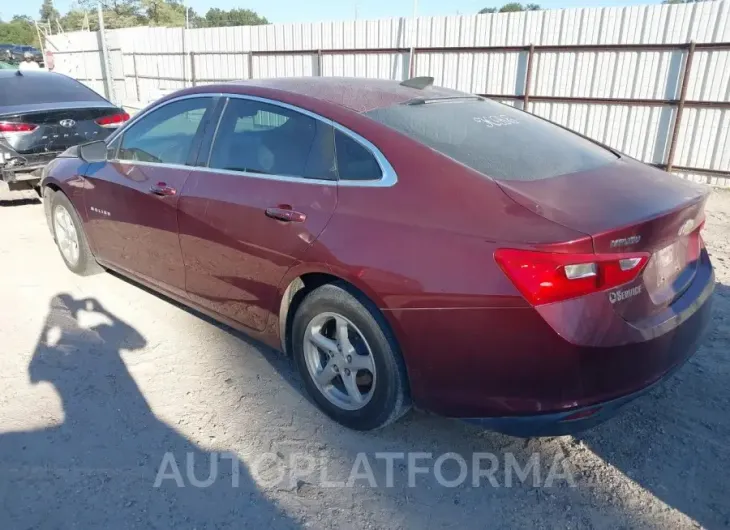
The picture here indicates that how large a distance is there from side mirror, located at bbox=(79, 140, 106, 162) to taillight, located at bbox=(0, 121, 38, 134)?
2671mm

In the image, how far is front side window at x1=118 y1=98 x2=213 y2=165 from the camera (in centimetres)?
351

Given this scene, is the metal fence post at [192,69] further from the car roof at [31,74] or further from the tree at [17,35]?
the tree at [17,35]

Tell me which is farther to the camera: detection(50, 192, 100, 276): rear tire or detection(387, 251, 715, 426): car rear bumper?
→ detection(50, 192, 100, 276): rear tire

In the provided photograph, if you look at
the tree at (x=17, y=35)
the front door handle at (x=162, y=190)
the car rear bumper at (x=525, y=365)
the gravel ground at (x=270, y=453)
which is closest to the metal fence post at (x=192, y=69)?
the front door handle at (x=162, y=190)

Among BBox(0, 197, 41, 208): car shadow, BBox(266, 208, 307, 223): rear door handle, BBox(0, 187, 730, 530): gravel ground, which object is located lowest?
BBox(0, 197, 41, 208): car shadow

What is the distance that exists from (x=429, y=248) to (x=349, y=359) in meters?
0.76

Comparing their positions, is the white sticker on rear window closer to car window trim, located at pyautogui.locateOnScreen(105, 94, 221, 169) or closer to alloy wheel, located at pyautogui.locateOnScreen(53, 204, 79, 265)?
car window trim, located at pyautogui.locateOnScreen(105, 94, 221, 169)

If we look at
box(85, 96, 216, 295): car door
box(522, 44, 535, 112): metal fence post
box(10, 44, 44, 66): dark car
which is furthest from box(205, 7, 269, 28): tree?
box(85, 96, 216, 295): car door

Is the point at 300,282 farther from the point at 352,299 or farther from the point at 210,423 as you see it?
the point at 210,423

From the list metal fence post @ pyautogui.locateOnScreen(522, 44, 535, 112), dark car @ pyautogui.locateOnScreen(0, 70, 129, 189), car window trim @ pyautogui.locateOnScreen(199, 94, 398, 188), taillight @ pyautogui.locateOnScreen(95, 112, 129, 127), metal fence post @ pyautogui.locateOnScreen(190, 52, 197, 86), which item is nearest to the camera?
car window trim @ pyautogui.locateOnScreen(199, 94, 398, 188)

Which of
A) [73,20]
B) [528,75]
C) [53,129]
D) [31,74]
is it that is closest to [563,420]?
[53,129]

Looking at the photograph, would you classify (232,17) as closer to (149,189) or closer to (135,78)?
(135,78)

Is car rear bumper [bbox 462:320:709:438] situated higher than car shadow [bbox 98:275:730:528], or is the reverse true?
car rear bumper [bbox 462:320:709:438]

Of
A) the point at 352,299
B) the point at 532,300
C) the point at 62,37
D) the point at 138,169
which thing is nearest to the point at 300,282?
the point at 352,299
